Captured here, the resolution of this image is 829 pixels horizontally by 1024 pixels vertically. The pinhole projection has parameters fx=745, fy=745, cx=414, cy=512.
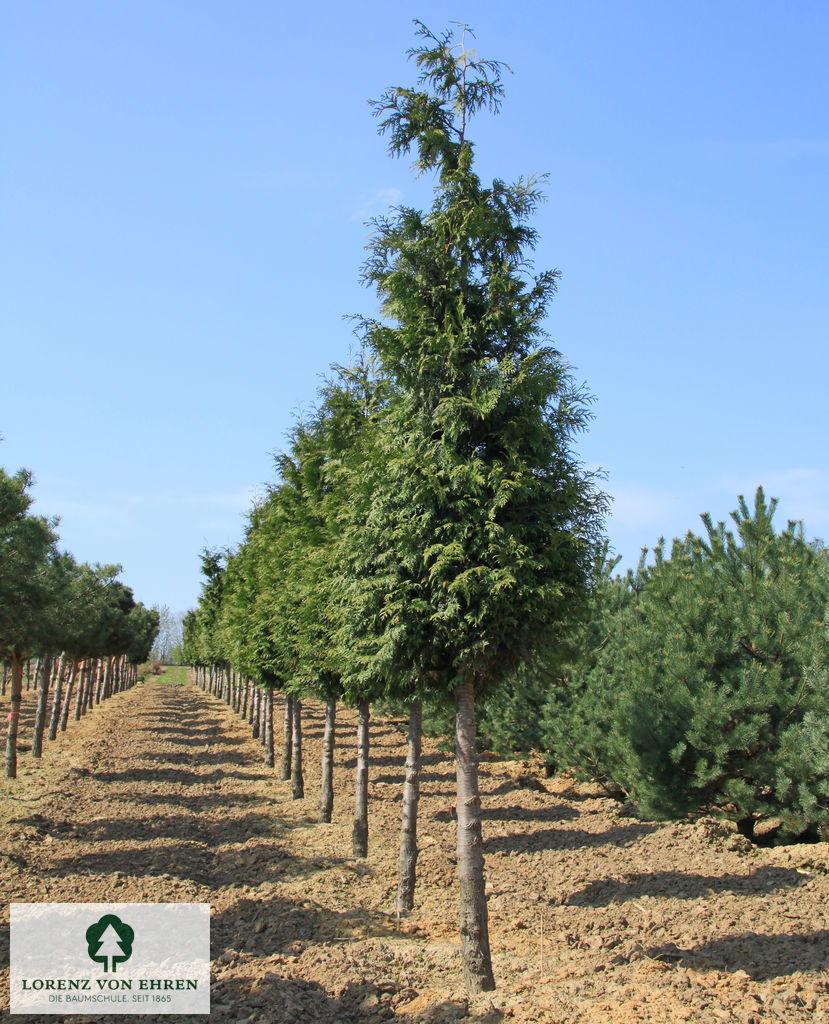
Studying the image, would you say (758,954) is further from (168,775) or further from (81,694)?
(81,694)

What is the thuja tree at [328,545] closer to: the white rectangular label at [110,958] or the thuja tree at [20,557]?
the white rectangular label at [110,958]

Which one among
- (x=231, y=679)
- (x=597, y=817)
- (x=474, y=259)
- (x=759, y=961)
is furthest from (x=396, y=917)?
(x=231, y=679)

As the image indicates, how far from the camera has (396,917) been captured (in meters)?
8.65

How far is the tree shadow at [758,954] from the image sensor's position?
21.0ft

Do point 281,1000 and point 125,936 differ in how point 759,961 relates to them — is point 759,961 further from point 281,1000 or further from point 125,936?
point 125,936

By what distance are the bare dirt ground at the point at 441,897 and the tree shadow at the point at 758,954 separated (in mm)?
25

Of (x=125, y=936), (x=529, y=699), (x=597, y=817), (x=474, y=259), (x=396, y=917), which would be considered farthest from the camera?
(x=529, y=699)

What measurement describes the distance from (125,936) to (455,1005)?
3295 millimetres

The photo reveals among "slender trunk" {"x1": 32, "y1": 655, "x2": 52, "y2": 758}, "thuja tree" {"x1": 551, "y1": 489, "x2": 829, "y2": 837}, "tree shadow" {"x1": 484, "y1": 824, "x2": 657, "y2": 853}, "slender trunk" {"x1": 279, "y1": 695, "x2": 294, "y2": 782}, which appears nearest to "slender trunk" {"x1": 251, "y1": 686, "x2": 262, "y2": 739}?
"slender trunk" {"x1": 32, "y1": 655, "x2": 52, "y2": 758}

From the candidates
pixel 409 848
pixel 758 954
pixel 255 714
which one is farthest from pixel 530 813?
pixel 255 714

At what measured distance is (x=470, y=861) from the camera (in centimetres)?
662

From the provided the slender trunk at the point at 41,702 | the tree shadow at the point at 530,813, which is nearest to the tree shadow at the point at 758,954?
the tree shadow at the point at 530,813

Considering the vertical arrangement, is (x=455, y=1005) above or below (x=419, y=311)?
below

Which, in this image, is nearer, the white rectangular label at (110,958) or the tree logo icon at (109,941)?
the white rectangular label at (110,958)
